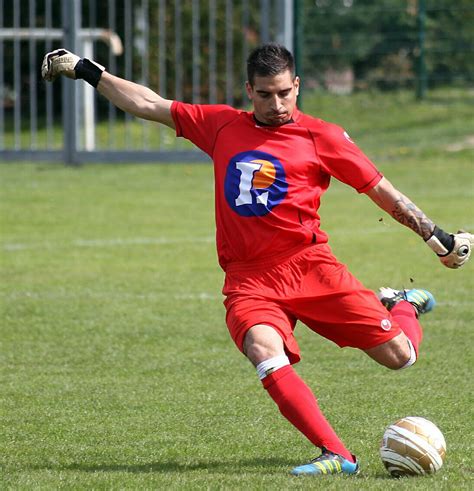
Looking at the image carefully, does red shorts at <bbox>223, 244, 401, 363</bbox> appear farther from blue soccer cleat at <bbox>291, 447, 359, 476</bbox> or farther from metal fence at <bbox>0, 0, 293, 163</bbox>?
metal fence at <bbox>0, 0, 293, 163</bbox>

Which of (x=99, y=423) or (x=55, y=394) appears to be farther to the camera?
(x=55, y=394)

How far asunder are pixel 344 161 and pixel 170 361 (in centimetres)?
276

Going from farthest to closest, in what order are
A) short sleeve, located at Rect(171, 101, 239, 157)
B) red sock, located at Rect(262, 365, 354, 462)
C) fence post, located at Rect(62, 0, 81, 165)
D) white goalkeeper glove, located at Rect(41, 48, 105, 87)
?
1. fence post, located at Rect(62, 0, 81, 165)
2. white goalkeeper glove, located at Rect(41, 48, 105, 87)
3. short sleeve, located at Rect(171, 101, 239, 157)
4. red sock, located at Rect(262, 365, 354, 462)

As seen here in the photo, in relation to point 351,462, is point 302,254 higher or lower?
higher

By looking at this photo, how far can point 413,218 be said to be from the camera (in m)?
5.93

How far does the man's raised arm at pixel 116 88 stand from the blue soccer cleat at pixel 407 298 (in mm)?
1431

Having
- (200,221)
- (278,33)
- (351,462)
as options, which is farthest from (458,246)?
(278,33)

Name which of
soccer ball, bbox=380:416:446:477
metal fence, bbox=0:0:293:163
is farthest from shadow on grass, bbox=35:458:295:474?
metal fence, bbox=0:0:293:163

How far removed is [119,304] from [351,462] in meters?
4.83

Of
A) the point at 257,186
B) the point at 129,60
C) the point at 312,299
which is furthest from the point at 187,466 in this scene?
the point at 129,60

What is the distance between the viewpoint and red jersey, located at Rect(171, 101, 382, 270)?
591cm

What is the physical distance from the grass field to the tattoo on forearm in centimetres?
104

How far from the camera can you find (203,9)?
24.8m

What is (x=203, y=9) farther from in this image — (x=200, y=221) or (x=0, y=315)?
(x=0, y=315)
